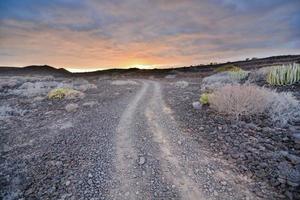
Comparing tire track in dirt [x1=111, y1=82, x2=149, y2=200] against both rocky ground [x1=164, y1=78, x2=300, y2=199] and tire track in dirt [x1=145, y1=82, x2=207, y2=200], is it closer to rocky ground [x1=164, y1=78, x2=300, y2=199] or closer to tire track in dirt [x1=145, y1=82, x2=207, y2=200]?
tire track in dirt [x1=145, y1=82, x2=207, y2=200]

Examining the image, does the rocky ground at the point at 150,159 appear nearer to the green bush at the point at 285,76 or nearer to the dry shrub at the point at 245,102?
the dry shrub at the point at 245,102

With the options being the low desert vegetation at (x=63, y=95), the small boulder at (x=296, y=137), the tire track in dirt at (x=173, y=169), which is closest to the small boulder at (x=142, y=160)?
the tire track in dirt at (x=173, y=169)

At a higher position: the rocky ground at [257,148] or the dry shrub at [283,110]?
the dry shrub at [283,110]

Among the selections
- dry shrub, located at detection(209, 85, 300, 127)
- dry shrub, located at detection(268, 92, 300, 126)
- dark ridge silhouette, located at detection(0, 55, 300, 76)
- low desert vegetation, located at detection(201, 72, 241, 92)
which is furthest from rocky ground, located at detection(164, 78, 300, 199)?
dark ridge silhouette, located at detection(0, 55, 300, 76)

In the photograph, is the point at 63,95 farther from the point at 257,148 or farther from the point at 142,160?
the point at 257,148

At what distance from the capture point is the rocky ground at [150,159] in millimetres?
3779

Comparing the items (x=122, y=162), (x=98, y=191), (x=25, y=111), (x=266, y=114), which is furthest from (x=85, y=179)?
(x=25, y=111)

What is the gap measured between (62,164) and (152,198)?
2.48 metres

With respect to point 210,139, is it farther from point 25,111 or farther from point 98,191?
point 25,111

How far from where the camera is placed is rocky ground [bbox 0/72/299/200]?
3.78m

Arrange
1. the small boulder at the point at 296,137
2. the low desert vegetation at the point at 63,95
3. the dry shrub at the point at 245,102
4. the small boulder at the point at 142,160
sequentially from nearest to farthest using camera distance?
the small boulder at the point at 142,160 → the small boulder at the point at 296,137 → the dry shrub at the point at 245,102 → the low desert vegetation at the point at 63,95

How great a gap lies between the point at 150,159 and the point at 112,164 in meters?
0.91

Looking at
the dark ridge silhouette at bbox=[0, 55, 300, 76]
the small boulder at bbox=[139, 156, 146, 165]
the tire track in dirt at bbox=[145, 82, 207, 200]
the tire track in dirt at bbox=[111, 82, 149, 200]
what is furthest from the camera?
the dark ridge silhouette at bbox=[0, 55, 300, 76]

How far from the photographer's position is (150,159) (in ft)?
15.6
